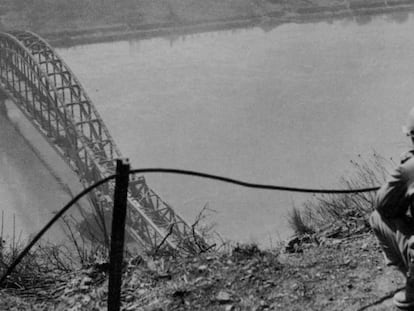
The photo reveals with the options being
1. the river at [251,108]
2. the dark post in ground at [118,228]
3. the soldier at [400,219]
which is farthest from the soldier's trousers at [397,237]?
the river at [251,108]

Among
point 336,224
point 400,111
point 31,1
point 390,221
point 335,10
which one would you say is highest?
point 31,1

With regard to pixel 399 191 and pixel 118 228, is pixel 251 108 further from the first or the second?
pixel 399 191

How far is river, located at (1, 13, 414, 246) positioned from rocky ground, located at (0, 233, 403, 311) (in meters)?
21.6

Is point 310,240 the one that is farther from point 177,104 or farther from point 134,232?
point 177,104

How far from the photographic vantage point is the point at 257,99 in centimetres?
4459

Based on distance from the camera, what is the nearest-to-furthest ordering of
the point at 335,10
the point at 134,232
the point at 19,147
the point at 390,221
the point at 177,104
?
the point at 390,221 → the point at 134,232 → the point at 19,147 → the point at 177,104 → the point at 335,10

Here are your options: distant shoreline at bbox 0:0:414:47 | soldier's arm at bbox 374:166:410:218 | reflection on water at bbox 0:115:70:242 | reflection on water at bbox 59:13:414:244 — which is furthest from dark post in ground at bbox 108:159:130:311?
distant shoreline at bbox 0:0:414:47

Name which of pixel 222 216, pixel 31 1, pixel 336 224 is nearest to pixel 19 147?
pixel 222 216

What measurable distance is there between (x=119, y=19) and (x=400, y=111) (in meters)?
35.4

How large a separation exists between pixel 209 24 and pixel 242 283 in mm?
61848

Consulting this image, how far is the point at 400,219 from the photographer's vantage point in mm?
4457

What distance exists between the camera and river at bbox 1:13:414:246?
34469 mm

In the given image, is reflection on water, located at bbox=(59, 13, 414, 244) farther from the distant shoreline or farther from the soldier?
the soldier

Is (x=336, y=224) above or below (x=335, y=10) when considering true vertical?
below
